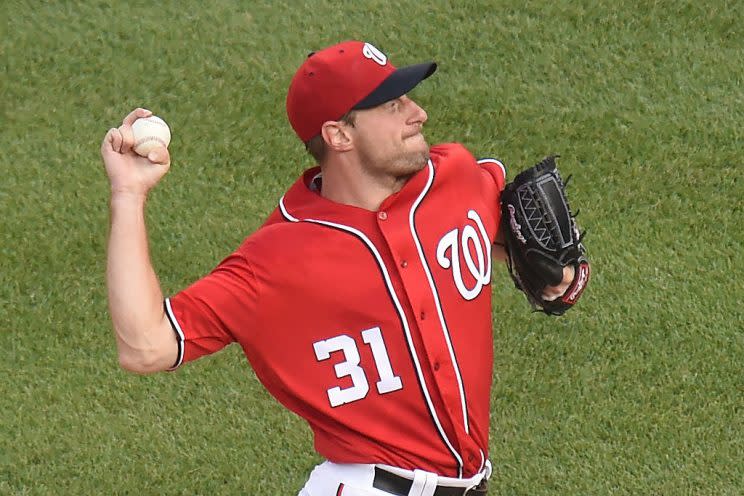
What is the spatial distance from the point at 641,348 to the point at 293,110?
2.64 meters

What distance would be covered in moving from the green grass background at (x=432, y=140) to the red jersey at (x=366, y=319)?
5.61ft

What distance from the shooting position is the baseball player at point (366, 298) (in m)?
3.69

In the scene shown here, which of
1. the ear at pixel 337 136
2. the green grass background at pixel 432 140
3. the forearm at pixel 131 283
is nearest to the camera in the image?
the forearm at pixel 131 283

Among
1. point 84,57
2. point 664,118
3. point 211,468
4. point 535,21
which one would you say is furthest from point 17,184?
point 664,118

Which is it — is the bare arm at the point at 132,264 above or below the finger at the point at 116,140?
below

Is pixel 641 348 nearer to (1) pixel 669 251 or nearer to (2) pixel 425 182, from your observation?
(1) pixel 669 251

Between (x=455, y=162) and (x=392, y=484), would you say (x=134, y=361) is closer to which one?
(x=392, y=484)

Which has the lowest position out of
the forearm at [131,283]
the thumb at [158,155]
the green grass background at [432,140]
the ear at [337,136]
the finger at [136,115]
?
the green grass background at [432,140]

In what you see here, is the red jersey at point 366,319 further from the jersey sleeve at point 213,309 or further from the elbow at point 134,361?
the elbow at point 134,361

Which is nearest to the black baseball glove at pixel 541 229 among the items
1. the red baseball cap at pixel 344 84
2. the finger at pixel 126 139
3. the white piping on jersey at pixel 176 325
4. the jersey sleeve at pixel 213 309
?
the red baseball cap at pixel 344 84

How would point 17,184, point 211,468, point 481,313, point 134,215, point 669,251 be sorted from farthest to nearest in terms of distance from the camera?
point 17,184 < point 669,251 < point 211,468 < point 481,313 < point 134,215

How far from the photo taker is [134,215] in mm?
3418

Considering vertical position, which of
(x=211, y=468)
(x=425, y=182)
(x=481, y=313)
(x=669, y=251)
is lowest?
(x=211, y=468)

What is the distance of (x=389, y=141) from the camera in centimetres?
377
